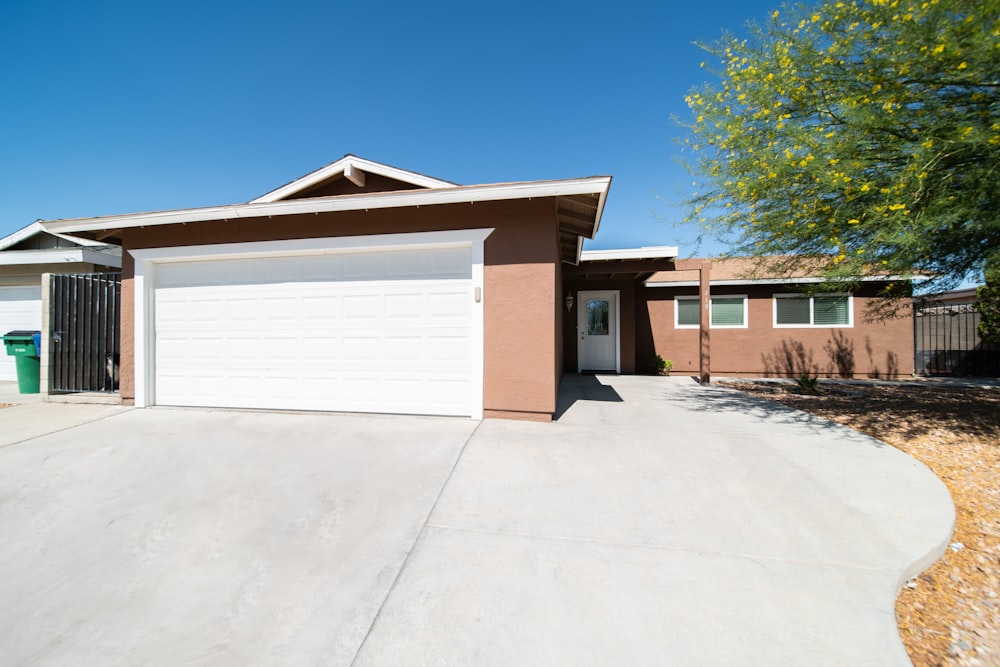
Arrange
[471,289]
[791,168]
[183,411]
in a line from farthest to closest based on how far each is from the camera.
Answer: [183,411] < [471,289] < [791,168]

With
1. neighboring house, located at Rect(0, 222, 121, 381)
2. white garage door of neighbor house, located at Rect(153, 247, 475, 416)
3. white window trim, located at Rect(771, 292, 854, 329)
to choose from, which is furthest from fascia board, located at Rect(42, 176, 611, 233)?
white window trim, located at Rect(771, 292, 854, 329)

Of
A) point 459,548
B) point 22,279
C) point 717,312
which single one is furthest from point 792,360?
point 22,279

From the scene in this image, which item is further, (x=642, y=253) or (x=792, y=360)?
(x=792, y=360)

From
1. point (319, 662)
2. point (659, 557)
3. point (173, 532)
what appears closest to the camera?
point (319, 662)

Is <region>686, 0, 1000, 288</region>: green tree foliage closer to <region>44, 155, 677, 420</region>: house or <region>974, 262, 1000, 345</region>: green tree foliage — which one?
<region>44, 155, 677, 420</region>: house

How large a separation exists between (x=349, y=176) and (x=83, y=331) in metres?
5.80

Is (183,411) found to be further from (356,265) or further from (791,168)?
(791,168)

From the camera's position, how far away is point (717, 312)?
1062 centimetres

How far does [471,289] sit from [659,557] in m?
3.65

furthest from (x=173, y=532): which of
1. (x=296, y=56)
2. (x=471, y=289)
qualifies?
(x=296, y=56)

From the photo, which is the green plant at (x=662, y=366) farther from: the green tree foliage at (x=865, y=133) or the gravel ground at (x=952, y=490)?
the green tree foliage at (x=865, y=133)

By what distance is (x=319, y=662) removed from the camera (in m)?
1.67

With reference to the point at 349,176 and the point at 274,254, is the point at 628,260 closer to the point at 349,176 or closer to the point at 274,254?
the point at 349,176

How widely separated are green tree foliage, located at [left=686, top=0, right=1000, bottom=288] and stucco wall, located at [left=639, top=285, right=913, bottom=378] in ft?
16.0
